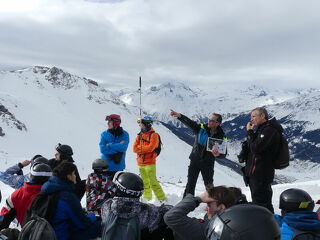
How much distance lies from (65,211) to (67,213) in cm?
4

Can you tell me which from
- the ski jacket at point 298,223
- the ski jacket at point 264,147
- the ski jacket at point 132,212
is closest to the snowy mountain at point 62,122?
the ski jacket at point 264,147

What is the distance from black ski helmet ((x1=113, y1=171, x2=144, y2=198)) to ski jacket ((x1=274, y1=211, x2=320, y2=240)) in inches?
67.4

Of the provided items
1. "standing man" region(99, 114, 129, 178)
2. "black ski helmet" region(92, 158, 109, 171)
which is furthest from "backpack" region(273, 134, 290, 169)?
"standing man" region(99, 114, 129, 178)

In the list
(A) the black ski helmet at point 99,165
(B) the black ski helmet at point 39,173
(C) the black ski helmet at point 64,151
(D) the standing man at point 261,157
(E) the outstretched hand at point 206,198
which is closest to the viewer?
(E) the outstretched hand at point 206,198

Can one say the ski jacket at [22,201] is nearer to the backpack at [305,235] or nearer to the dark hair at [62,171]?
the dark hair at [62,171]

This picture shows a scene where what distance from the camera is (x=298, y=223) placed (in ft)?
12.5

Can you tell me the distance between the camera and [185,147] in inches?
4289

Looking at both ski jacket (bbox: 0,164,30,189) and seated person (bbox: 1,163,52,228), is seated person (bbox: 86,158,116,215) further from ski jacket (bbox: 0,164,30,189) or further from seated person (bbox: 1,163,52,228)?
ski jacket (bbox: 0,164,30,189)

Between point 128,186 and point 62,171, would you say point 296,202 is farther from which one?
point 62,171

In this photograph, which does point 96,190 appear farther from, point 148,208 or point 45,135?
point 45,135

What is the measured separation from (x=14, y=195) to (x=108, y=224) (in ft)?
7.25

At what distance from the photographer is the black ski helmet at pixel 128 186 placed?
13.4ft

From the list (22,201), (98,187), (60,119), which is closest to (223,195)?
(22,201)

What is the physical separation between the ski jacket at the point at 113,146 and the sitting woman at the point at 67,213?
13.8 ft
